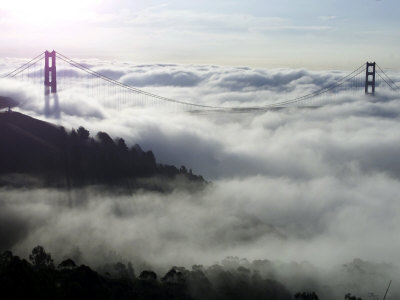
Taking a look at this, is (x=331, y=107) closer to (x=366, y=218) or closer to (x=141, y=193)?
(x=366, y=218)

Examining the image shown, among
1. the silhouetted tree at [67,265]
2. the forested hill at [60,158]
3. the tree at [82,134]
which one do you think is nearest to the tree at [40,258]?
the silhouetted tree at [67,265]

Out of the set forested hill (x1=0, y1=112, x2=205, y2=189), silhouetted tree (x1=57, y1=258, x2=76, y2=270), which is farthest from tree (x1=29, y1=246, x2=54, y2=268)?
forested hill (x1=0, y1=112, x2=205, y2=189)

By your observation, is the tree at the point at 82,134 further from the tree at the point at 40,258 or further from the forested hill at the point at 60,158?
the tree at the point at 40,258

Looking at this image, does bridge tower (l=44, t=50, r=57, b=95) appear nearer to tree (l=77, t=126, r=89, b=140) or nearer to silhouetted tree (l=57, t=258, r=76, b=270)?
tree (l=77, t=126, r=89, b=140)

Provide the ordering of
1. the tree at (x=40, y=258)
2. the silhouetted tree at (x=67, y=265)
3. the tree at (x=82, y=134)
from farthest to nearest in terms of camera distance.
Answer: the tree at (x=82, y=134) < the tree at (x=40, y=258) < the silhouetted tree at (x=67, y=265)

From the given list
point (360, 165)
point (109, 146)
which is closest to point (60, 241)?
point (109, 146)
